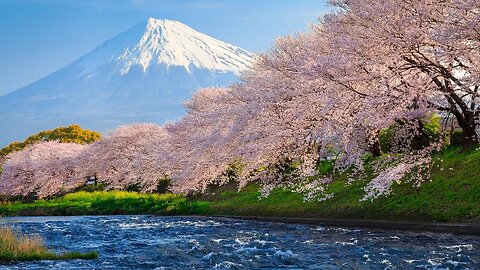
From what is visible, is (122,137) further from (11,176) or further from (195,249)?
(195,249)

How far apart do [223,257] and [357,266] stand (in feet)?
12.8

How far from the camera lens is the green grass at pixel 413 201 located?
20.3 meters

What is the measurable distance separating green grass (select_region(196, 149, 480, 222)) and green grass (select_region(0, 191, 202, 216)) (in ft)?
28.2

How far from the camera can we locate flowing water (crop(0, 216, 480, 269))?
47.8ft

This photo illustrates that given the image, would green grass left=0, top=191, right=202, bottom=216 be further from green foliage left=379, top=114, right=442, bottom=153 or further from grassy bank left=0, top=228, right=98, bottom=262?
grassy bank left=0, top=228, right=98, bottom=262

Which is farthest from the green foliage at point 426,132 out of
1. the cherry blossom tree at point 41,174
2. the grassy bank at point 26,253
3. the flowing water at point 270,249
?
the cherry blossom tree at point 41,174

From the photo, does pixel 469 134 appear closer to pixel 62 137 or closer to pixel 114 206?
pixel 114 206

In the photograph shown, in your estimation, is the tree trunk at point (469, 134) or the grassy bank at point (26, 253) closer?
the grassy bank at point (26, 253)

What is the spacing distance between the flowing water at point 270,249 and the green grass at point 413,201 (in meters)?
1.87

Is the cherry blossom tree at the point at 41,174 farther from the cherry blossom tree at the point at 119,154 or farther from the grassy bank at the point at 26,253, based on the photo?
the grassy bank at the point at 26,253

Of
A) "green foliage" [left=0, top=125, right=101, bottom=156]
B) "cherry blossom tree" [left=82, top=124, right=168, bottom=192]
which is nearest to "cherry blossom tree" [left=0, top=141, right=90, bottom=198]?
"cherry blossom tree" [left=82, top=124, right=168, bottom=192]

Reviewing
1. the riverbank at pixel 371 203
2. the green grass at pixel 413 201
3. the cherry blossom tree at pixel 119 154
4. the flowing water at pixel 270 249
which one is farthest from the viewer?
the cherry blossom tree at pixel 119 154

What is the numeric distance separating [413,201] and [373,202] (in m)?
2.01

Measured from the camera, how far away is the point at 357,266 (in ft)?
46.2
